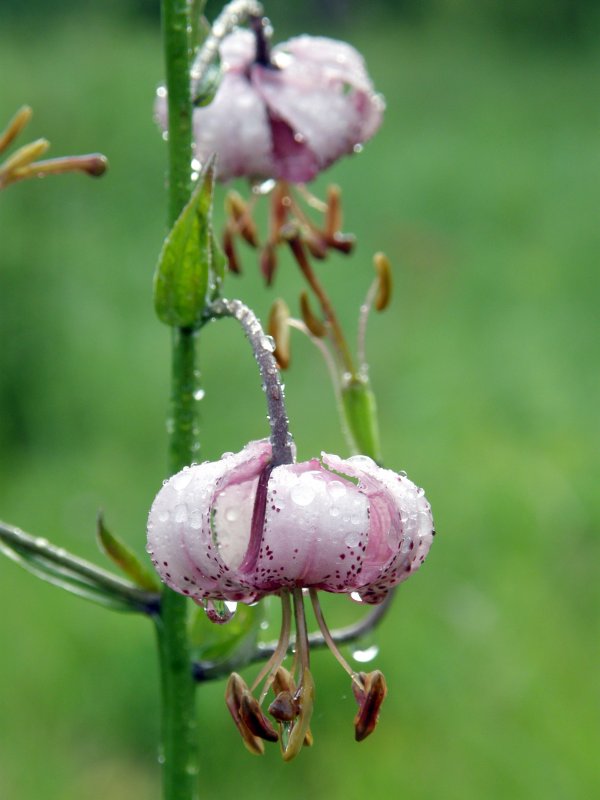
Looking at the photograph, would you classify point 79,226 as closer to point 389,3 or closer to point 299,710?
point 299,710

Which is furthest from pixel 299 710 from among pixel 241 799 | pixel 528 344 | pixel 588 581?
pixel 528 344

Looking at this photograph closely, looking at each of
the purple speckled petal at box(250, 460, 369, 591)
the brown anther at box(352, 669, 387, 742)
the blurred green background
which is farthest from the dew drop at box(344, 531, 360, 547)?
the blurred green background

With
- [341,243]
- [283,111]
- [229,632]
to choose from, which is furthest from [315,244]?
[229,632]

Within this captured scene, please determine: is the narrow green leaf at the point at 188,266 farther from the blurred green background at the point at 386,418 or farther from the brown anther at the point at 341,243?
the blurred green background at the point at 386,418

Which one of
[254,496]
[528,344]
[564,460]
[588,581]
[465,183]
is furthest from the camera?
[465,183]

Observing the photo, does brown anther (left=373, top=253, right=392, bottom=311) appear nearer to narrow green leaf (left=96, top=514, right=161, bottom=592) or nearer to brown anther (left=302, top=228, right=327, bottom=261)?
brown anther (left=302, top=228, right=327, bottom=261)

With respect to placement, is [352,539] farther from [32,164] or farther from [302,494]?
[32,164]

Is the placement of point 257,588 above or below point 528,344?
above
